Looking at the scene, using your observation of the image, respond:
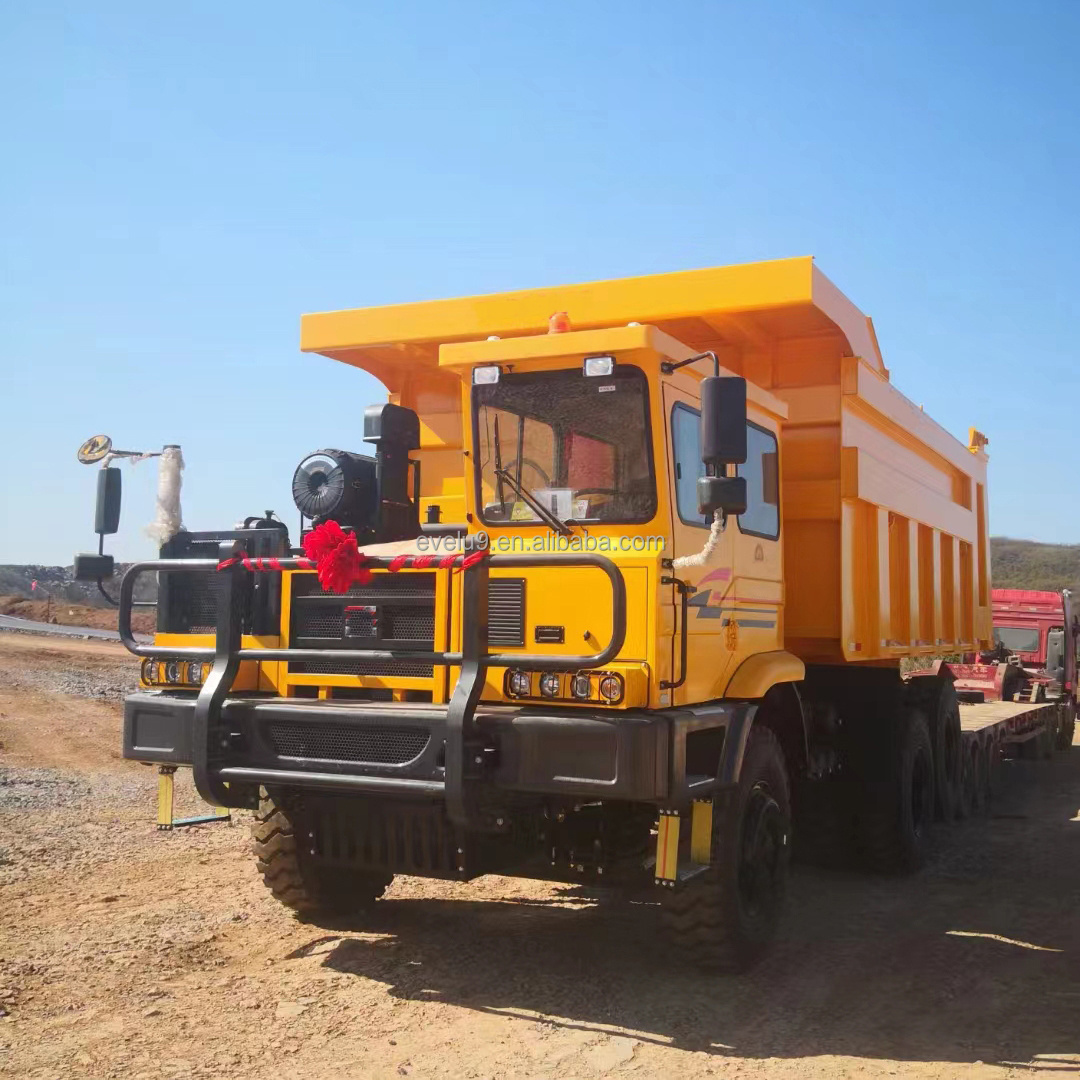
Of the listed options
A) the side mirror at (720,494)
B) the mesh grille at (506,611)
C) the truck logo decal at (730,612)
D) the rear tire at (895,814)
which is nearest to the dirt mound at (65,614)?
the rear tire at (895,814)

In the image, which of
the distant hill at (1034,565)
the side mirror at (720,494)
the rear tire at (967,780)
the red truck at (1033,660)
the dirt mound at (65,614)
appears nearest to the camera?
the side mirror at (720,494)

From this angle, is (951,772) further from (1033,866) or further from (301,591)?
(301,591)

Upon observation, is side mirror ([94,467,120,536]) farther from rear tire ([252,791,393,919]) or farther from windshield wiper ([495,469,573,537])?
windshield wiper ([495,469,573,537])

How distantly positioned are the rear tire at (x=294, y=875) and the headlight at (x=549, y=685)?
1.78 meters

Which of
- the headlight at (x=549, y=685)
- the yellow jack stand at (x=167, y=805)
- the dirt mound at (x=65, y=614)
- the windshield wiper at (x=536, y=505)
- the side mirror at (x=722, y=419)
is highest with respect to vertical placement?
the side mirror at (x=722, y=419)

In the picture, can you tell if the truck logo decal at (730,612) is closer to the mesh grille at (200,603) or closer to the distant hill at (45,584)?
the mesh grille at (200,603)

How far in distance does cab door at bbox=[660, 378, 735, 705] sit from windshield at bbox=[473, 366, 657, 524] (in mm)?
157

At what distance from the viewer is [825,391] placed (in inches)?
276

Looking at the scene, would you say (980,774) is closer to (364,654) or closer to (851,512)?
(851,512)

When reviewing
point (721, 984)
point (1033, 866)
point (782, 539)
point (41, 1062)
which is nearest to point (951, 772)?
point (1033, 866)

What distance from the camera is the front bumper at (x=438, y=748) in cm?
485

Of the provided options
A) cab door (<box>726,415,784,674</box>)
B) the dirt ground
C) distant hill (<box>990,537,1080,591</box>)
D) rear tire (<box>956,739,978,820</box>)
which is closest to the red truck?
rear tire (<box>956,739,978,820</box>)

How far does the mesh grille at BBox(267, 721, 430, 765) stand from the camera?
5.19 m

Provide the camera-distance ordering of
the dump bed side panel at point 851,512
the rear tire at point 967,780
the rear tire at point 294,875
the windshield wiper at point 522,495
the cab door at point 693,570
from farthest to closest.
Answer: the rear tire at point 967,780 → the dump bed side panel at point 851,512 → the rear tire at point 294,875 → the windshield wiper at point 522,495 → the cab door at point 693,570
